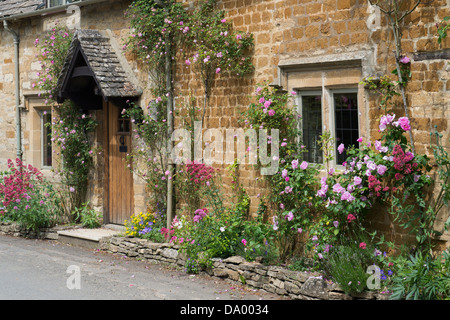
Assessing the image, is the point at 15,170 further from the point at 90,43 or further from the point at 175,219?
the point at 175,219

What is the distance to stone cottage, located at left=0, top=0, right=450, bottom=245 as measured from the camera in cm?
689

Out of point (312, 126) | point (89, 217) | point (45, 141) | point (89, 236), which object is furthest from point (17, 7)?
point (312, 126)

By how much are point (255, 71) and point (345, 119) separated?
5.55 feet

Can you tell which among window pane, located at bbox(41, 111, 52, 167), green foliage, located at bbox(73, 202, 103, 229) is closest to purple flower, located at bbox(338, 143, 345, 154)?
green foliage, located at bbox(73, 202, 103, 229)

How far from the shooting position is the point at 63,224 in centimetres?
1212

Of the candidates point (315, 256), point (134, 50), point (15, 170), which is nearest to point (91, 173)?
point (15, 170)

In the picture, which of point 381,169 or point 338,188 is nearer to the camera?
point 381,169

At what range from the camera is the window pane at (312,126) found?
8.18 meters

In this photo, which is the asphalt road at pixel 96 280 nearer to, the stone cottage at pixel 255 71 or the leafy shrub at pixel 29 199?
the leafy shrub at pixel 29 199

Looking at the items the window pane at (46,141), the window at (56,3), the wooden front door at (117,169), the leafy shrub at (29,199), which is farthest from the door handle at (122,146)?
the window at (56,3)

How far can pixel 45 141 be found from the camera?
13.5 meters

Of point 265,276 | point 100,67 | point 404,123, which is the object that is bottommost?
point 265,276

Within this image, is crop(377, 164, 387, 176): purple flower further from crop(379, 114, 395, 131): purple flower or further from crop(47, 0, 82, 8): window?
crop(47, 0, 82, 8): window

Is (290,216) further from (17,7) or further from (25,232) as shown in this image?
(17,7)
